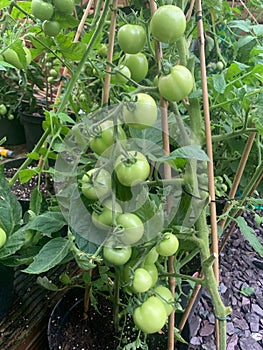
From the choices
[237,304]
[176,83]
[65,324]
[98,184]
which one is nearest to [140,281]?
[98,184]

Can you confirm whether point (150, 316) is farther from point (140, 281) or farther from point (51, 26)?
point (51, 26)

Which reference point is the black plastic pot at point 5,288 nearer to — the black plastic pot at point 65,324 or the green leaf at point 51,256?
the black plastic pot at point 65,324

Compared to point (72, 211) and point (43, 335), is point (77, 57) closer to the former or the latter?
point (72, 211)

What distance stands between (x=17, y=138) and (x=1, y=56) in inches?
68.1

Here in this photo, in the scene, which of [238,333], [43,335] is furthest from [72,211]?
[238,333]

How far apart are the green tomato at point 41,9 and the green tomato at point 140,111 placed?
22 cm

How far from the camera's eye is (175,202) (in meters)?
0.66

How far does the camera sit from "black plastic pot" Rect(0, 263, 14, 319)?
3.08 feet

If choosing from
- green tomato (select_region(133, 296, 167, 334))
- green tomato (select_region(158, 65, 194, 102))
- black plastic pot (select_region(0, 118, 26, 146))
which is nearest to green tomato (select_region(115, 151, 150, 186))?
green tomato (select_region(158, 65, 194, 102))

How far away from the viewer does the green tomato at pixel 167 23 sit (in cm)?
49

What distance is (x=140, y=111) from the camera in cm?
50

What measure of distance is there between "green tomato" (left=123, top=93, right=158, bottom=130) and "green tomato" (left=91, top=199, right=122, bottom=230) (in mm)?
126

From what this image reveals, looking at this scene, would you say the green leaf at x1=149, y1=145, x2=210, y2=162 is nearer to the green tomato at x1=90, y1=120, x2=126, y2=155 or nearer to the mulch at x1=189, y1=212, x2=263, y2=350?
the green tomato at x1=90, y1=120, x2=126, y2=155

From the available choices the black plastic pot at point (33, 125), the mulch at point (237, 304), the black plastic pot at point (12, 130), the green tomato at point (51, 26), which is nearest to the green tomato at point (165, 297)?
the green tomato at point (51, 26)
